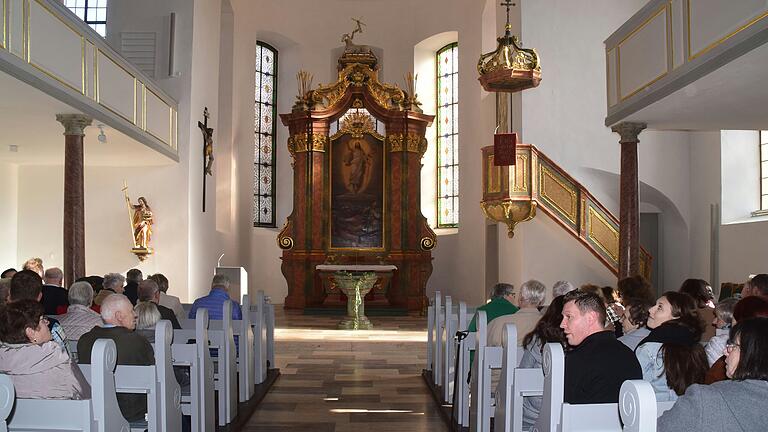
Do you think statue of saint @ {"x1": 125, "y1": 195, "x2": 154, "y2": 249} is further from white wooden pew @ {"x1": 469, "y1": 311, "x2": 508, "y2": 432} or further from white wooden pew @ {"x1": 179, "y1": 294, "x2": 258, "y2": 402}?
white wooden pew @ {"x1": 469, "y1": 311, "x2": 508, "y2": 432}

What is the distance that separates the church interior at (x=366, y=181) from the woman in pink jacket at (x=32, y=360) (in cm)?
4

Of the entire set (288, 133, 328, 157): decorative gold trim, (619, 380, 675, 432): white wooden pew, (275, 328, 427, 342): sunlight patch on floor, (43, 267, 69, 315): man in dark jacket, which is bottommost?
(275, 328, 427, 342): sunlight patch on floor

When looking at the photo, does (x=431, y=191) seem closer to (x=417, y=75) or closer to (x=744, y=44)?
(x=417, y=75)

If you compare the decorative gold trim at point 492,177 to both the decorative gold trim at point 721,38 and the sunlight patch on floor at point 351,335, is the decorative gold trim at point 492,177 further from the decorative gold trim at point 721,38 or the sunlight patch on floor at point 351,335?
the decorative gold trim at point 721,38

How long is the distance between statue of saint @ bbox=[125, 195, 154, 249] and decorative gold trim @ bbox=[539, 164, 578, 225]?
6314 millimetres

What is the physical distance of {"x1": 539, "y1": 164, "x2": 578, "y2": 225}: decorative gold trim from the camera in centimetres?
1273

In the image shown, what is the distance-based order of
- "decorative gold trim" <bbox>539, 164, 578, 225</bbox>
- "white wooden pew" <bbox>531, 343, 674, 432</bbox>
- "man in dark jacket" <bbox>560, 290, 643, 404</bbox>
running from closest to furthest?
"white wooden pew" <bbox>531, 343, 674, 432</bbox> < "man in dark jacket" <bbox>560, 290, 643, 404</bbox> < "decorative gold trim" <bbox>539, 164, 578, 225</bbox>

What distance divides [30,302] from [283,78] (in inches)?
677

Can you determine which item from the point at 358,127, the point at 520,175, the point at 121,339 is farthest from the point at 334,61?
the point at 121,339

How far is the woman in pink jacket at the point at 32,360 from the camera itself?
3559 millimetres

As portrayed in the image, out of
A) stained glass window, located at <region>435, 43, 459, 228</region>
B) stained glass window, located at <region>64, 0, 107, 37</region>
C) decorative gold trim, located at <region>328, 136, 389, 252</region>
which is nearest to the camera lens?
stained glass window, located at <region>64, 0, 107, 37</region>

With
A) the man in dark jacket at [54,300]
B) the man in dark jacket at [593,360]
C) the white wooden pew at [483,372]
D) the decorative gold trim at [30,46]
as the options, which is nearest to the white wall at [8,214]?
the decorative gold trim at [30,46]

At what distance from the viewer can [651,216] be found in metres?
14.7

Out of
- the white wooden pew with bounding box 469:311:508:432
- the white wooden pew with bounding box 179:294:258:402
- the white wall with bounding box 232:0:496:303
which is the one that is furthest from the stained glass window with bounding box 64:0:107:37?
the white wooden pew with bounding box 469:311:508:432
